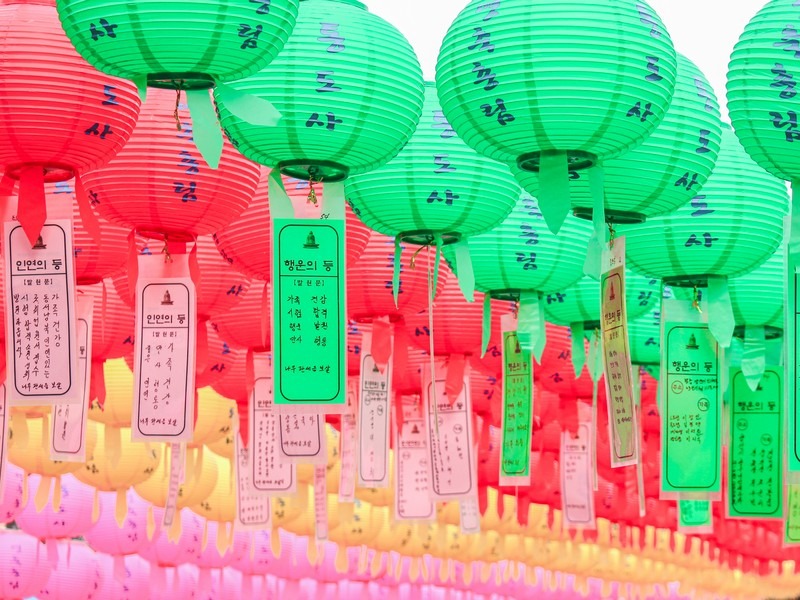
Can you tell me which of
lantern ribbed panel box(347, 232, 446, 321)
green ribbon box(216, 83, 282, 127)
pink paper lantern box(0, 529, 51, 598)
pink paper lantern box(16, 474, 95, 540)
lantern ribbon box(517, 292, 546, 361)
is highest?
green ribbon box(216, 83, 282, 127)

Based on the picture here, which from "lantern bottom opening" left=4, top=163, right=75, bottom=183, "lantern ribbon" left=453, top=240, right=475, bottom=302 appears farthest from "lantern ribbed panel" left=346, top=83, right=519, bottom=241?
"lantern bottom opening" left=4, top=163, right=75, bottom=183

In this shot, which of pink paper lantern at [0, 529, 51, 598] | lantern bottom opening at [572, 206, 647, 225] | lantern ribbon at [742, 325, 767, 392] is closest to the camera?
lantern bottom opening at [572, 206, 647, 225]

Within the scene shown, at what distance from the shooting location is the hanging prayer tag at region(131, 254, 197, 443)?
412 centimetres

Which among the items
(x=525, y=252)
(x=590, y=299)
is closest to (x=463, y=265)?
(x=525, y=252)

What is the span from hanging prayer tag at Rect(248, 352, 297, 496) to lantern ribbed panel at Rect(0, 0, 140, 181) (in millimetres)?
2124

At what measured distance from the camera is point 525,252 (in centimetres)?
474

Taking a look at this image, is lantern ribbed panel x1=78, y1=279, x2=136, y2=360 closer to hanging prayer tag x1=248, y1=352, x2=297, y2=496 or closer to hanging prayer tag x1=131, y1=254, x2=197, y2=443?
hanging prayer tag x1=248, y1=352, x2=297, y2=496

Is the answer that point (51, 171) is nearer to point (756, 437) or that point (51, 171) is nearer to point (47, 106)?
point (47, 106)

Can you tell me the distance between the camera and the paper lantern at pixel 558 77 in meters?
3.18

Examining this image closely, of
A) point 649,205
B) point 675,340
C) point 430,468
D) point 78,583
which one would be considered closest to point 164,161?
point 649,205

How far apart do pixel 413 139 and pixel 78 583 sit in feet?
27.6

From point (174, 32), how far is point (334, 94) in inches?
24.2

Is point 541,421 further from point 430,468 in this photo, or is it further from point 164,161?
point 164,161

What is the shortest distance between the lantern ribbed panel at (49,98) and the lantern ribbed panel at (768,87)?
65.0 inches
